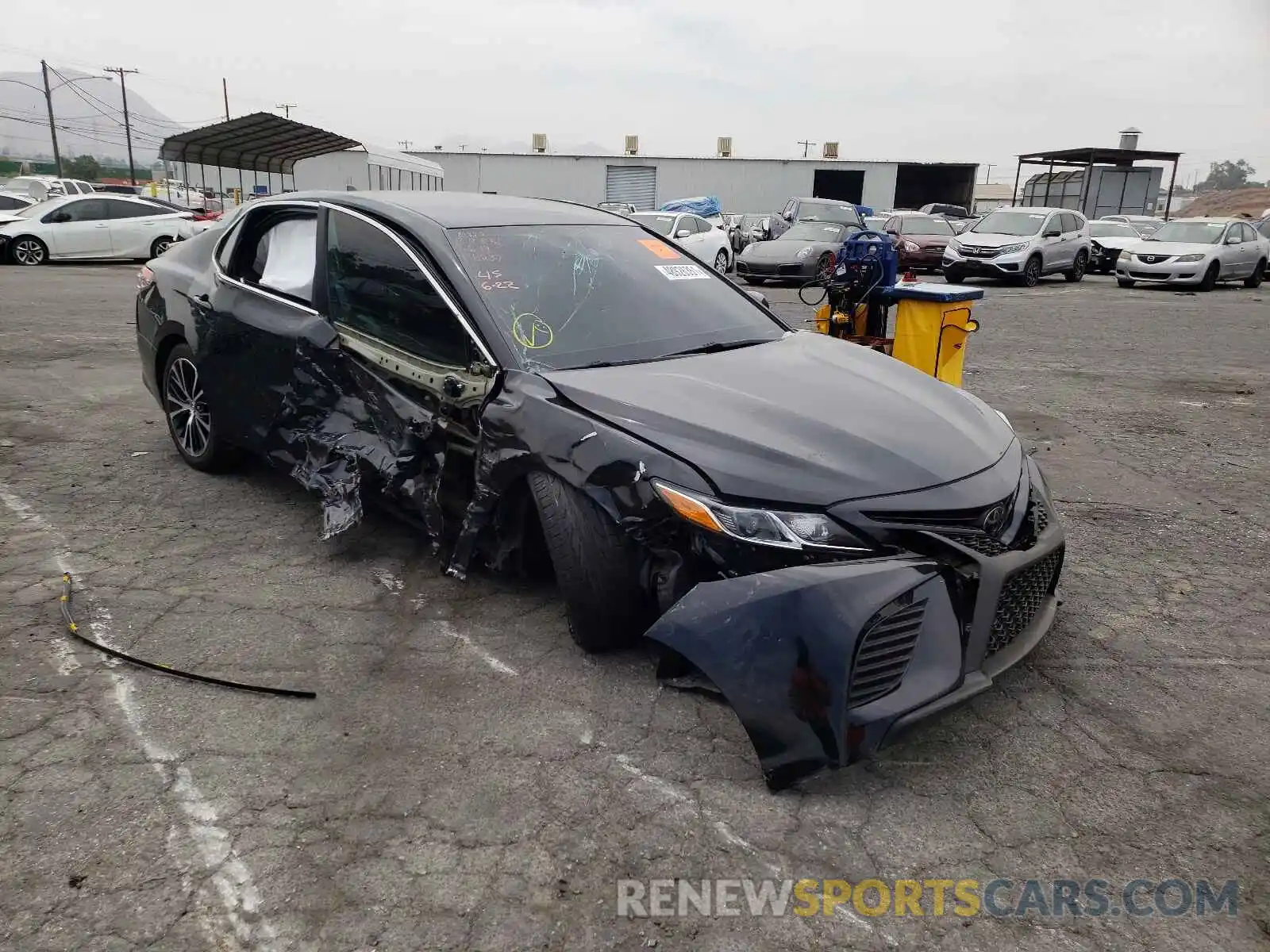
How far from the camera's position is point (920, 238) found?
69.3 ft

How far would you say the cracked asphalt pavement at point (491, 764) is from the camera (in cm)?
216

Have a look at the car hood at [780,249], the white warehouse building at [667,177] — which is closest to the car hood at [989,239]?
the car hood at [780,249]

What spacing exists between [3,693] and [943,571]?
2955 mm

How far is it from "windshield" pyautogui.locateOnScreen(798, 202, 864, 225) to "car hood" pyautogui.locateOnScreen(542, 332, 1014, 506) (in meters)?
19.3

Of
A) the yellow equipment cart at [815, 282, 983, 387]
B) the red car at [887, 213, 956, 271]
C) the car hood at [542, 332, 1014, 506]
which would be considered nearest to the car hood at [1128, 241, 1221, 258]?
the red car at [887, 213, 956, 271]

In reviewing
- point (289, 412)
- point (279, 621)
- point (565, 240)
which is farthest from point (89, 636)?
point (565, 240)

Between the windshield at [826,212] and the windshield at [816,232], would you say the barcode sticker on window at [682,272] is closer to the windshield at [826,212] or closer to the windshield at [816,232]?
the windshield at [816,232]

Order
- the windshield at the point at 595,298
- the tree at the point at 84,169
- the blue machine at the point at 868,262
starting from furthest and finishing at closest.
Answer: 1. the tree at the point at 84,169
2. the blue machine at the point at 868,262
3. the windshield at the point at 595,298

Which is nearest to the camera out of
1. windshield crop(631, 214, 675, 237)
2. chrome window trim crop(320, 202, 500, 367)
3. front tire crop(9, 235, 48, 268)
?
chrome window trim crop(320, 202, 500, 367)

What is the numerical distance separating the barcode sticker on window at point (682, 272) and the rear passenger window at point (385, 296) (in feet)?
3.46

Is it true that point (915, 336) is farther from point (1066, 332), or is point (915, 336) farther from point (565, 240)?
point (1066, 332)

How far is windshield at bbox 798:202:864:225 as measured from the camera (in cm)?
2206

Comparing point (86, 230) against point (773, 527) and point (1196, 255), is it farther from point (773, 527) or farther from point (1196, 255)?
point (1196, 255)

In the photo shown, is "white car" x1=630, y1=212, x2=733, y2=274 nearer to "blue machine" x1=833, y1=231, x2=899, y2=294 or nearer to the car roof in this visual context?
"blue machine" x1=833, y1=231, x2=899, y2=294
